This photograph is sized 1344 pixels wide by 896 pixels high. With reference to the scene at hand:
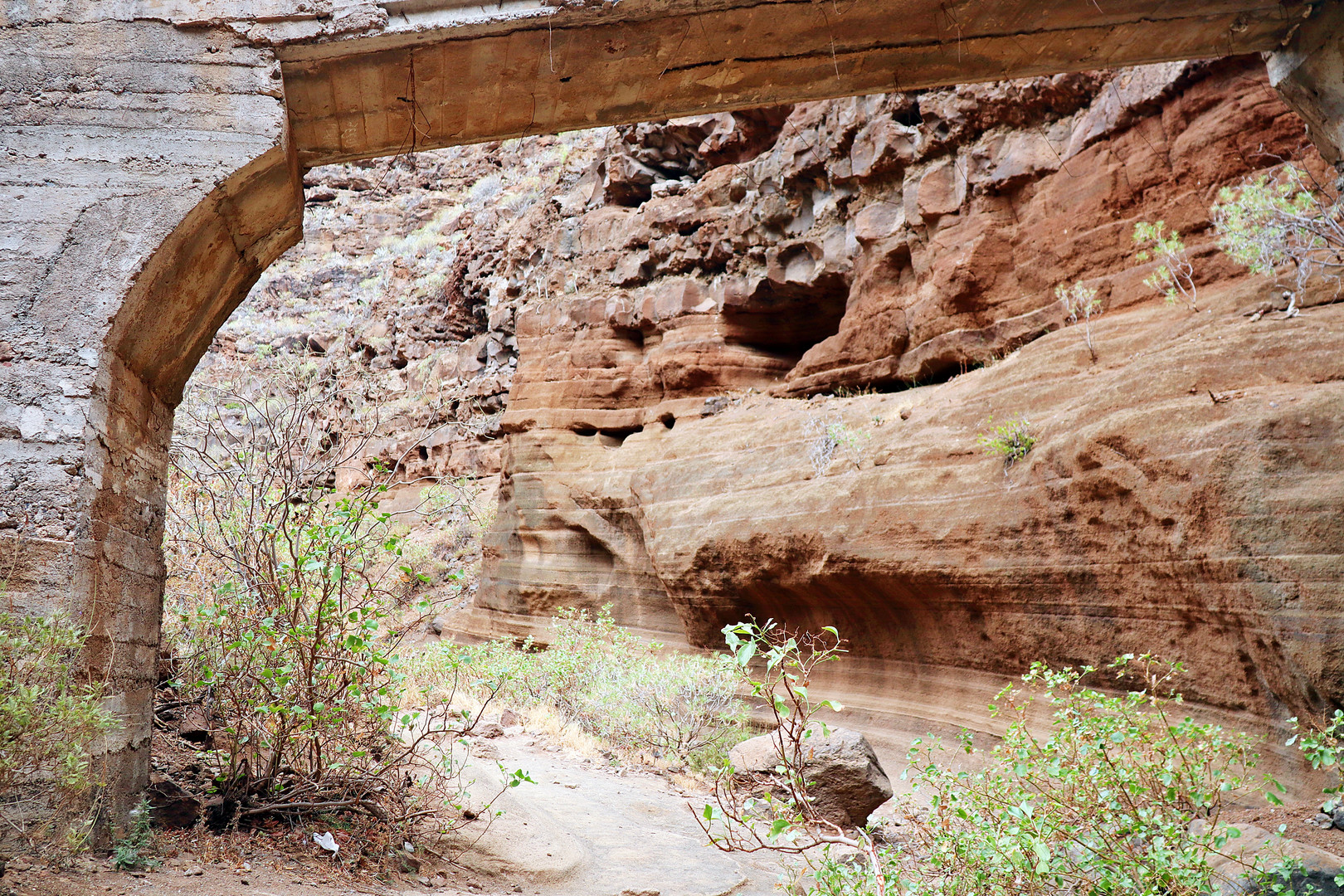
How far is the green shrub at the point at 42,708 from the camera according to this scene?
2.71 m

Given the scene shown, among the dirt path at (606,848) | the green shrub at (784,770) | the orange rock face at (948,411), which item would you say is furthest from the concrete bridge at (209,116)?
the green shrub at (784,770)

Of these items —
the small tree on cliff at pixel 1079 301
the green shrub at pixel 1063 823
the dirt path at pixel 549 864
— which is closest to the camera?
the green shrub at pixel 1063 823

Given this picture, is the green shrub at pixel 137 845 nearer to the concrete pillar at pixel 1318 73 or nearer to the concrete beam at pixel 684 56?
the concrete beam at pixel 684 56

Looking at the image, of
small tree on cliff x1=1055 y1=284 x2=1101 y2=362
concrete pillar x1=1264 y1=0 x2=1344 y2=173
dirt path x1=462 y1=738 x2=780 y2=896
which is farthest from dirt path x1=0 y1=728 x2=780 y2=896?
small tree on cliff x1=1055 y1=284 x2=1101 y2=362

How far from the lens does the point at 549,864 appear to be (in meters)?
4.60

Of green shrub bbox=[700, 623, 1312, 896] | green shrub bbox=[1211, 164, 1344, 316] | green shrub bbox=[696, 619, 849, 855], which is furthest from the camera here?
green shrub bbox=[1211, 164, 1344, 316]

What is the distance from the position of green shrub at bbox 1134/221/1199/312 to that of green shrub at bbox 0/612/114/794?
27.3 ft

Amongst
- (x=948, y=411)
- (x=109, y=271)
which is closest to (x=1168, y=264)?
(x=948, y=411)

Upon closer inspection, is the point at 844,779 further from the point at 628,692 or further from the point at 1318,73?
the point at 1318,73

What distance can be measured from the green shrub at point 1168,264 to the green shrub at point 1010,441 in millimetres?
1925

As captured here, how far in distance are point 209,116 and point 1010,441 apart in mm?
6172

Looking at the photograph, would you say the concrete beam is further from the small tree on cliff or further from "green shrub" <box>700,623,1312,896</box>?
the small tree on cliff

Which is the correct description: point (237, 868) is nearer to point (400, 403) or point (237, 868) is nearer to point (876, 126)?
point (876, 126)

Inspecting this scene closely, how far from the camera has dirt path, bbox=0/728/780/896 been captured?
10.7 feet
